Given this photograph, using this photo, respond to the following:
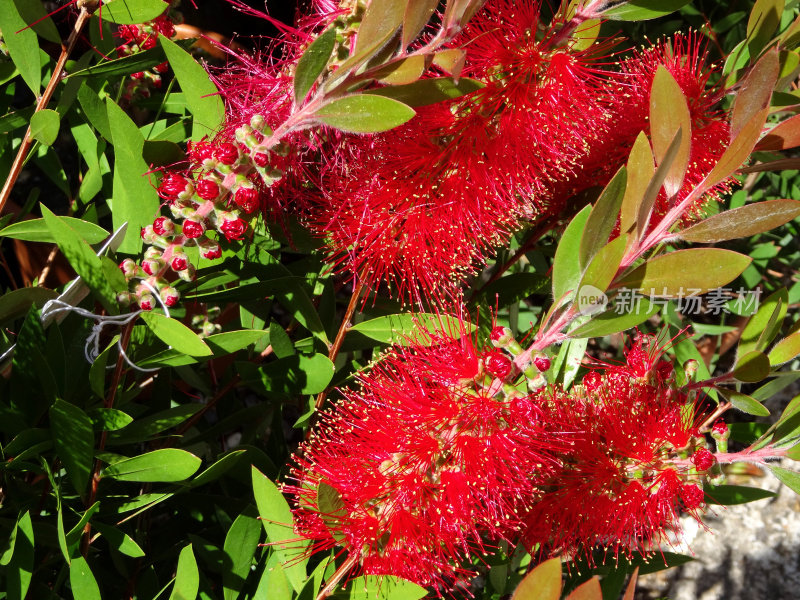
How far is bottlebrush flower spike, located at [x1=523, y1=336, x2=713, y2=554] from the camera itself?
0.83 metres

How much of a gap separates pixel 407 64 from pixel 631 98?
43 cm

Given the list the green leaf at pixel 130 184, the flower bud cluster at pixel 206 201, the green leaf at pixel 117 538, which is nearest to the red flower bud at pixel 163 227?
the flower bud cluster at pixel 206 201

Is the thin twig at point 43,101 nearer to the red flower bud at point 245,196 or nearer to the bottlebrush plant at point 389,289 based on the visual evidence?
the bottlebrush plant at point 389,289

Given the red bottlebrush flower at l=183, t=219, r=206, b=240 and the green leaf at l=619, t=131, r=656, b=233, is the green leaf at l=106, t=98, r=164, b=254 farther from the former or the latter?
the green leaf at l=619, t=131, r=656, b=233

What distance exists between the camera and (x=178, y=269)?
69 cm

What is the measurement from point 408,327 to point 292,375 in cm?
16

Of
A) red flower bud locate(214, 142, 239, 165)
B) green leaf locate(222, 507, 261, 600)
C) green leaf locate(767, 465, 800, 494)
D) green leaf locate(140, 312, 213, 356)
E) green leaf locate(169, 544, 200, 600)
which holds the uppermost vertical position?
red flower bud locate(214, 142, 239, 165)

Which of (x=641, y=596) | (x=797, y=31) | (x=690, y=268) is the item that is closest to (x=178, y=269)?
(x=690, y=268)

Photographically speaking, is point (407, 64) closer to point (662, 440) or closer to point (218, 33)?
point (662, 440)

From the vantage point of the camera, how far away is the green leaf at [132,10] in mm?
803

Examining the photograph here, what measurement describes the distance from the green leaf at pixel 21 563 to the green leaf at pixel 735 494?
2.78 ft

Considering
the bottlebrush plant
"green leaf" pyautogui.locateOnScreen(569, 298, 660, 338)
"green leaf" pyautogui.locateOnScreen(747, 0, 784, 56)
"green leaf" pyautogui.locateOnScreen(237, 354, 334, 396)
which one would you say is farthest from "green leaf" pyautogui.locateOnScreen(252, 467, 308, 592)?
"green leaf" pyautogui.locateOnScreen(747, 0, 784, 56)

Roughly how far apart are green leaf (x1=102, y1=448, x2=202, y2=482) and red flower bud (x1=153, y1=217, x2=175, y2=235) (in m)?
0.22

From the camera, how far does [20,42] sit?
82cm
